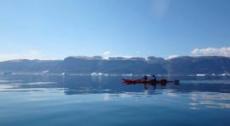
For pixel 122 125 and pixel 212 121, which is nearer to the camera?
pixel 122 125

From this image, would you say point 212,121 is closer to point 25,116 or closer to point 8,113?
point 25,116

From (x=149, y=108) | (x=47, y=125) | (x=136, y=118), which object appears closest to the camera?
(x=47, y=125)

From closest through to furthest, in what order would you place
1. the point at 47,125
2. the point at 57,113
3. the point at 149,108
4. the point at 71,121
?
1. the point at 47,125
2. the point at 71,121
3. the point at 57,113
4. the point at 149,108

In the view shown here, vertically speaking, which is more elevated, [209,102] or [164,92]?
[164,92]

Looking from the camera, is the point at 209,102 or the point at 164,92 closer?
the point at 209,102

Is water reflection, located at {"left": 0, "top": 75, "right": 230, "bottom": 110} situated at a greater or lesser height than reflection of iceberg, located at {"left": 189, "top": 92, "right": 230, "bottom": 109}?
greater

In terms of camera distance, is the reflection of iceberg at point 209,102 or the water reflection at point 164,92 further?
the water reflection at point 164,92

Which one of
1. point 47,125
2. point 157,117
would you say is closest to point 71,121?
point 47,125

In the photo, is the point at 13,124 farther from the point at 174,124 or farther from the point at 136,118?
the point at 174,124

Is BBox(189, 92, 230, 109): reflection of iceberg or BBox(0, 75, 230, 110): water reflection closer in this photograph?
BBox(189, 92, 230, 109): reflection of iceberg

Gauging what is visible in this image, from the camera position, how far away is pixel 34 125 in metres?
28.0

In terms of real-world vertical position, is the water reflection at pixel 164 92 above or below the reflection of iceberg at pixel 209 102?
above

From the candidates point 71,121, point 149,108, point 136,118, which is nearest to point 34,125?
point 71,121

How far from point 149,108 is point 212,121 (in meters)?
10.7
